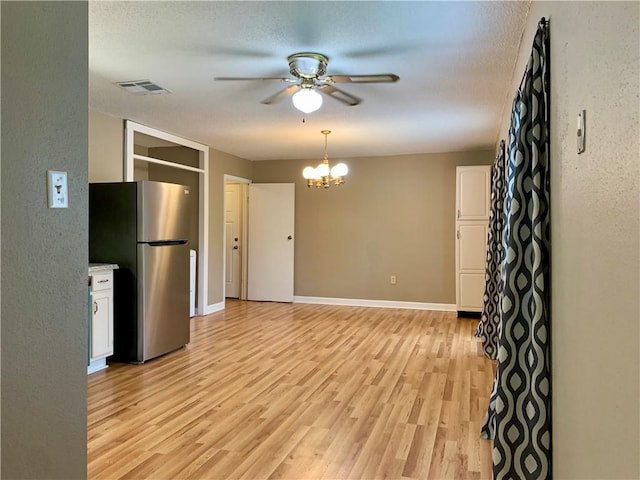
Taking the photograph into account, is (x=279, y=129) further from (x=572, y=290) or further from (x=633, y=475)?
(x=633, y=475)

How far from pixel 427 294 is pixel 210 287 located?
3.27 metres

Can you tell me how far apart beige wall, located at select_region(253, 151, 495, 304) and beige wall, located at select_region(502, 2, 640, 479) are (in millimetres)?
5378

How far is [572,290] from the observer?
1.47 meters

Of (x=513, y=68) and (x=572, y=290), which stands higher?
(x=513, y=68)

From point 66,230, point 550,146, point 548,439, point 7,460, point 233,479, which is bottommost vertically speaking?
point 233,479

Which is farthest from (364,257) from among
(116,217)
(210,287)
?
(116,217)

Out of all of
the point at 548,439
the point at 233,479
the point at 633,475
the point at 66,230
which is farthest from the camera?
the point at 233,479

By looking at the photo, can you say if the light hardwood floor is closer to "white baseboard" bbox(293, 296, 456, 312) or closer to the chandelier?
"white baseboard" bbox(293, 296, 456, 312)

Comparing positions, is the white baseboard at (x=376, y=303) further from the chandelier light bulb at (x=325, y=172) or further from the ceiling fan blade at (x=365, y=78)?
the ceiling fan blade at (x=365, y=78)

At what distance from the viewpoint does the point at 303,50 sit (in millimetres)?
3041

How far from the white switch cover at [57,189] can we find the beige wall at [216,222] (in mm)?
5441

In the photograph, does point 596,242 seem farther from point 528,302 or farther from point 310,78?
point 310,78

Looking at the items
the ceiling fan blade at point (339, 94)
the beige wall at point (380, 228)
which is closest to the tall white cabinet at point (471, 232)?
the beige wall at point (380, 228)

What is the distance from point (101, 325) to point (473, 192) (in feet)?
16.1
